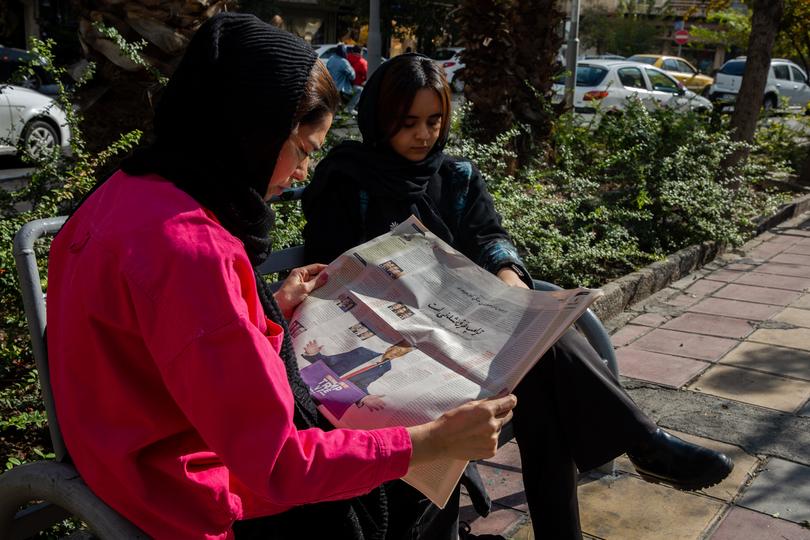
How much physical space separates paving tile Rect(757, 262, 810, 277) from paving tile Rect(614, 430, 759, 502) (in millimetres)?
3213

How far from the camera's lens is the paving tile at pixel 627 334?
441 centimetres

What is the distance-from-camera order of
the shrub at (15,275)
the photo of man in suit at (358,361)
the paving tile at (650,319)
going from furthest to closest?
the paving tile at (650,319)
the shrub at (15,275)
the photo of man in suit at (358,361)

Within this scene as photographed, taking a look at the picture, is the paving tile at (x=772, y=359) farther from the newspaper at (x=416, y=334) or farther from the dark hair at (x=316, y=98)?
the dark hair at (x=316, y=98)

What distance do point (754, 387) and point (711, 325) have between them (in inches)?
38.8

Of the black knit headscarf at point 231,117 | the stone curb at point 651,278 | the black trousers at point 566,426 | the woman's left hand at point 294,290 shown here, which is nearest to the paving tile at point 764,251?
the stone curb at point 651,278

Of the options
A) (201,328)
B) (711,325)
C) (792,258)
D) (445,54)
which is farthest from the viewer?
(445,54)

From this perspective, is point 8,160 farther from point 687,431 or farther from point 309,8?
point 309,8

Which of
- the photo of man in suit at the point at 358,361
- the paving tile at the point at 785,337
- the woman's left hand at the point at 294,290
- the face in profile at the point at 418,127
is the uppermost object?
the face in profile at the point at 418,127

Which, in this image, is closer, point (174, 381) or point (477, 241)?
point (174, 381)

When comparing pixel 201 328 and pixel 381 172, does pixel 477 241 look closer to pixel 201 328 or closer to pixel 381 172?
pixel 381 172

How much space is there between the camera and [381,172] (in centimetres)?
262

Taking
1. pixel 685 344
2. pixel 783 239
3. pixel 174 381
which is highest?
pixel 174 381

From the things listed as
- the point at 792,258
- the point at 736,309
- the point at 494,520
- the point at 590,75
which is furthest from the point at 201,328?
the point at 590,75

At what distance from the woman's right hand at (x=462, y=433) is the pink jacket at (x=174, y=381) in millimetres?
59
